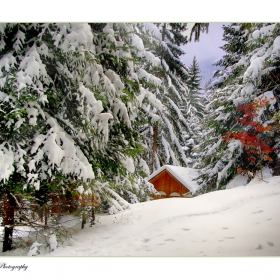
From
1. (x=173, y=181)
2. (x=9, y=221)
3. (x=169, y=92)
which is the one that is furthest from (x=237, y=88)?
(x=9, y=221)

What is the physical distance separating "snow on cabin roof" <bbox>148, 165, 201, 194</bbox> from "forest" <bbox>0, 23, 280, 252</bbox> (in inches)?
2.1

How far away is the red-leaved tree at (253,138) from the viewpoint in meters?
3.04

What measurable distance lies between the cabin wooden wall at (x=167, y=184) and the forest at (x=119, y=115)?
116mm

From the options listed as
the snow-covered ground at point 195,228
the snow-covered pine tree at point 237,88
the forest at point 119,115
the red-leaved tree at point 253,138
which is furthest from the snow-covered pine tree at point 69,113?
the red-leaved tree at point 253,138

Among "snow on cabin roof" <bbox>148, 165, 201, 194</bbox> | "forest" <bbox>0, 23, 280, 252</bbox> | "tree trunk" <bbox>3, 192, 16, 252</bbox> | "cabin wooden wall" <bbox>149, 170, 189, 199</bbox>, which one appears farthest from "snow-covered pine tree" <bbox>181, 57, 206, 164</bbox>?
"tree trunk" <bbox>3, 192, 16, 252</bbox>

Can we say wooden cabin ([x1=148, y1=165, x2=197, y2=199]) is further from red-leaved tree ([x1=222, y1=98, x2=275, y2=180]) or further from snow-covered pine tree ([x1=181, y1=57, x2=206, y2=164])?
red-leaved tree ([x1=222, y1=98, x2=275, y2=180])

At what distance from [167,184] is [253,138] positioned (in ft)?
3.52

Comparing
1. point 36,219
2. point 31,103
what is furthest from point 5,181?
point 31,103

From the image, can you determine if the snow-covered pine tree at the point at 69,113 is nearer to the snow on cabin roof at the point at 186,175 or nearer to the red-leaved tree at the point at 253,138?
the snow on cabin roof at the point at 186,175

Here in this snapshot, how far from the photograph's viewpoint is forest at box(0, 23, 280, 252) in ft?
8.98

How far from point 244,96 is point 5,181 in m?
2.65
